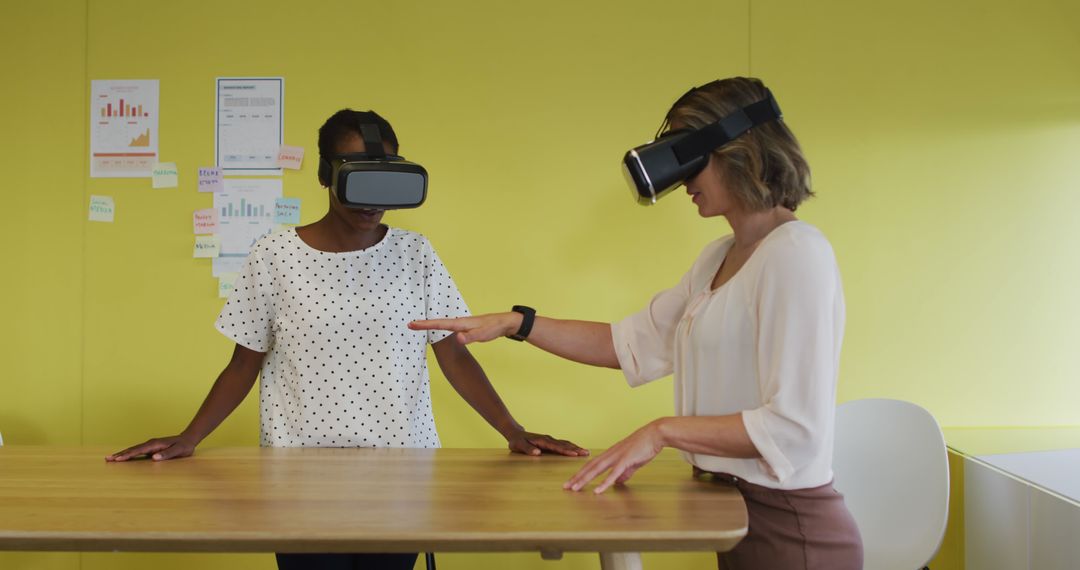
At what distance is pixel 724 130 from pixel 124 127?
96.4 inches

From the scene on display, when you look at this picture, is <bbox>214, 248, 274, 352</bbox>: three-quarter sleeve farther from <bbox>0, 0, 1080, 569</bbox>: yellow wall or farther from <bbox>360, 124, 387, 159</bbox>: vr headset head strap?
<bbox>0, 0, 1080, 569</bbox>: yellow wall

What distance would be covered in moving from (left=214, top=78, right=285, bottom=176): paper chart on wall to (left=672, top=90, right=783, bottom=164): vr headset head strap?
2.02 meters

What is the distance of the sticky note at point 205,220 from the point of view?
3.28m

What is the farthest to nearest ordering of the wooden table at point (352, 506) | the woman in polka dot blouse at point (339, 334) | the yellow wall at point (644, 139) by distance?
the yellow wall at point (644, 139) → the woman in polka dot blouse at point (339, 334) → the wooden table at point (352, 506)

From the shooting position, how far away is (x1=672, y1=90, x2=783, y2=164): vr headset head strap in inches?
61.7

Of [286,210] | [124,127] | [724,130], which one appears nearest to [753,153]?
[724,130]

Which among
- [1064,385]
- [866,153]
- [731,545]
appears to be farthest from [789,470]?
[1064,385]

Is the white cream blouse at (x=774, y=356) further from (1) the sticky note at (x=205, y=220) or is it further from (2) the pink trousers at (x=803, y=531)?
(1) the sticky note at (x=205, y=220)

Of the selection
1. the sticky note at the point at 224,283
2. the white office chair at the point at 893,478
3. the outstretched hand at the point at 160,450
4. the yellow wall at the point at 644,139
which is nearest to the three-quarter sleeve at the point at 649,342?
the outstretched hand at the point at 160,450

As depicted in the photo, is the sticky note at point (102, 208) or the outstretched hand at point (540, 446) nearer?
the outstretched hand at point (540, 446)

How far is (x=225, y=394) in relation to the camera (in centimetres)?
211

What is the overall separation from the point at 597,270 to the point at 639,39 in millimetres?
773

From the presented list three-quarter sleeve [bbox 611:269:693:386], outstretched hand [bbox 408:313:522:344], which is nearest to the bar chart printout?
outstretched hand [bbox 408:313:522:344]

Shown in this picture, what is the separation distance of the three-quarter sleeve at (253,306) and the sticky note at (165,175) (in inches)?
53.9
